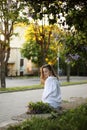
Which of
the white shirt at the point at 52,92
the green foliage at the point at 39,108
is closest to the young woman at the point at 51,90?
the white shirt at the point at 52,92

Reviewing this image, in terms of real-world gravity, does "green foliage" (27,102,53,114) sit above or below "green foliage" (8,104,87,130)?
below

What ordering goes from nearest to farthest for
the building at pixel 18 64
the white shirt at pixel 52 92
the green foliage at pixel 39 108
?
the green foliage at pixel 39 108, the white shirt at pixel 52 92, the building at pixel 18 64

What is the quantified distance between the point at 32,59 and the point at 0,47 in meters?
35.5

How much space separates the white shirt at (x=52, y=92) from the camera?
453 inches

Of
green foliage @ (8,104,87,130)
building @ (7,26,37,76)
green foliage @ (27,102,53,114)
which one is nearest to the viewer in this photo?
green foliage @ (8,104,87,130)

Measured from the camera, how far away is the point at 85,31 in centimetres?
1320

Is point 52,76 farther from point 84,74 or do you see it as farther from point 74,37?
point 84,74

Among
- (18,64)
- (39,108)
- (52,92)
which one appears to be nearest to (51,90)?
(52,92)

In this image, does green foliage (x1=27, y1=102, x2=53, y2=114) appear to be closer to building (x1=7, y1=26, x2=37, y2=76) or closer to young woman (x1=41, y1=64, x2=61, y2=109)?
young woman (x1=41, y1=64, x2=61, y2=109)

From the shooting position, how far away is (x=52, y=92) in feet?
37.9

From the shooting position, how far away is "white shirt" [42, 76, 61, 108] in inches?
453

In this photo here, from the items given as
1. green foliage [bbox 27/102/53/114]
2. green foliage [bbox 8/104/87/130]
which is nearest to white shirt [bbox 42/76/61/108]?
green foliage [bbox 27/102/53/114]

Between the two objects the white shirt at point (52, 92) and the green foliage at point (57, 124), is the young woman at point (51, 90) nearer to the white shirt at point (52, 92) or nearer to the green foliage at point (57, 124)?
the white shirt at point (52, 92)

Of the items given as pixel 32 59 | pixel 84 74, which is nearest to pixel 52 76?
pixel 32 59
